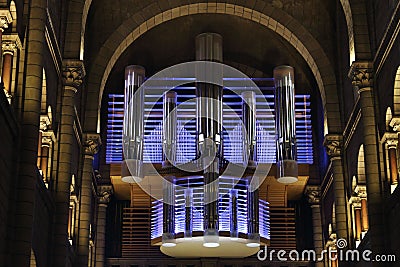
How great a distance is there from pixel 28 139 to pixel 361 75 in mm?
8609

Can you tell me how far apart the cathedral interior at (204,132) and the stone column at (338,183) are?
0.15 ft

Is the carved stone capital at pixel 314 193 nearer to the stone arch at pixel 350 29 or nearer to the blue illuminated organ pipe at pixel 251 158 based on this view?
the blue illuminated organ pipe at pixel 251 158

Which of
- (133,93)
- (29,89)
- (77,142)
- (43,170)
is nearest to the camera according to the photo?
(29,89)

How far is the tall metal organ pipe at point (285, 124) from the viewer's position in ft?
87.5

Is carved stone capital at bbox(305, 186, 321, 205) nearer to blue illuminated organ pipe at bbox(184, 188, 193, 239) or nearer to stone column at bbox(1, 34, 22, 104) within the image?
blue illuminated organ pipe at bbox(184, 188, 193, 239)

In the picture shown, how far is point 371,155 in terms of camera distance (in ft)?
66.8

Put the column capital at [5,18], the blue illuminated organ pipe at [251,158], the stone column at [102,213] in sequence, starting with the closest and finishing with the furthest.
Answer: the column capital at [5,18]
the blue illuminated organ pipe at [251,158]
the stone column at [102,213]

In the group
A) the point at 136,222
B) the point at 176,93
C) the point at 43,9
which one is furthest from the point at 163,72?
the point at 43,9

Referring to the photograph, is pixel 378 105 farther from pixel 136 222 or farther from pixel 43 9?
pixel 136 222

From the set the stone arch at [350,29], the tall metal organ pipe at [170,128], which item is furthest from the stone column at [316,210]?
the stone arch at [350,29]

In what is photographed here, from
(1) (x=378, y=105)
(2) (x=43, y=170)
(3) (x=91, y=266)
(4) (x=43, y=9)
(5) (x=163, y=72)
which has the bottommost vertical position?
(3) (x=91, y=266)

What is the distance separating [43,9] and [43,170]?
4.29 m

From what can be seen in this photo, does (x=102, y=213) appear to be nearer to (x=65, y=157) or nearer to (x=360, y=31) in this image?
(x=65, y=157)

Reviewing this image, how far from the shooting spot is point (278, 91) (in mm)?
27828
